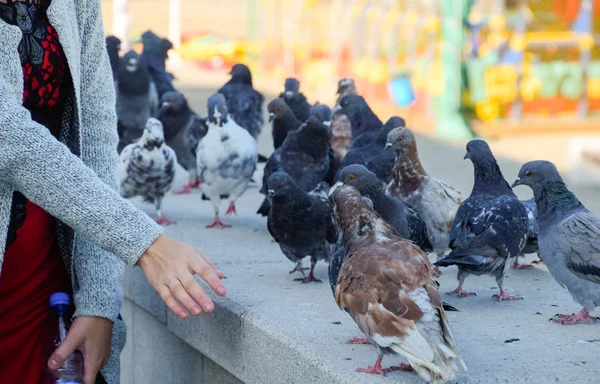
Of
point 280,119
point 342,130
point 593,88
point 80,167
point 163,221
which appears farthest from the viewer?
point 593,88

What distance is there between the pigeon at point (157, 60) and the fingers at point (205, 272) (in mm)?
4778

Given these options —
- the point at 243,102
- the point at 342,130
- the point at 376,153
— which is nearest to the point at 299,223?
the point at 376,153

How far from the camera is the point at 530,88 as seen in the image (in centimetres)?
1160

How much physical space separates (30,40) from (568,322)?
1914 mm

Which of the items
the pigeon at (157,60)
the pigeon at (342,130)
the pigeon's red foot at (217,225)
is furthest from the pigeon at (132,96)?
the pigeon's red foot at (217,225)

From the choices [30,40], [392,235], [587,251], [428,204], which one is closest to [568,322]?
[587,251]

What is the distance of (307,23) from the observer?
47.9 feet

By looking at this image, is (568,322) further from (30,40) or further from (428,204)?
(30,40)

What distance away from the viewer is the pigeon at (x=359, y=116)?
16.9 feet

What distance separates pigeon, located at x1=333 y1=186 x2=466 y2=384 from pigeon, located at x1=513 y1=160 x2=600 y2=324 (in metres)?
0.83

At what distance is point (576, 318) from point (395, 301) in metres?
1.03

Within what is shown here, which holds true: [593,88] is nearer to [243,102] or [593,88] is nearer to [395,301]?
[243,102]

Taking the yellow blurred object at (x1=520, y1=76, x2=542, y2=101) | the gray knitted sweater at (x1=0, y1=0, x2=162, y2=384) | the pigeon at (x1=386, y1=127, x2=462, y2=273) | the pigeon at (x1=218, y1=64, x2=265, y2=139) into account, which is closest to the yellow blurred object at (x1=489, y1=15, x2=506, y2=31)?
the yellow blurred object at (x1=520, y1=76, x2=542, y2=101)

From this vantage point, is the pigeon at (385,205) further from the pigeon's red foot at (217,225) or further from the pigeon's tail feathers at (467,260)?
the pigeon's red foot at (217,225)
